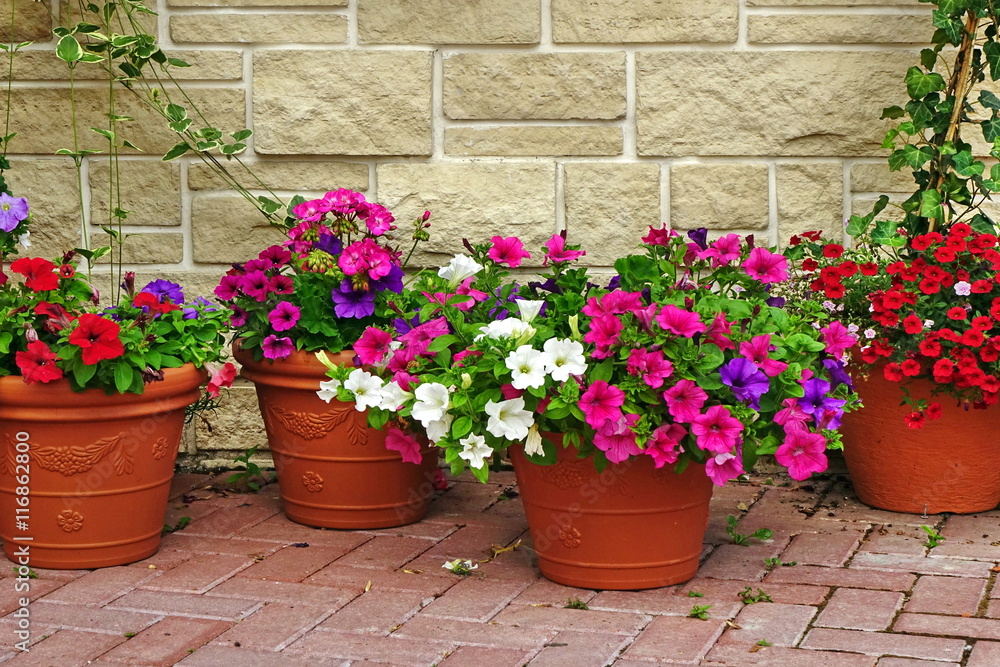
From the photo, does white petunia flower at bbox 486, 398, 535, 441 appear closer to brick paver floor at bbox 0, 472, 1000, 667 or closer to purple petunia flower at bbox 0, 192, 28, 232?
brick paver floor at bbox 0, 472, 1000, 667

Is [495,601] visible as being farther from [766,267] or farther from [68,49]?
[68,49]

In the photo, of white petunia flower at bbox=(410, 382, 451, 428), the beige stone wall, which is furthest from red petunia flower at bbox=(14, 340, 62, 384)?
the beige stone wall

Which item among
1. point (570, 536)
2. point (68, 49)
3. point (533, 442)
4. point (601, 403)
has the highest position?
point (68, 49)

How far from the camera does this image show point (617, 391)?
249 centimetres

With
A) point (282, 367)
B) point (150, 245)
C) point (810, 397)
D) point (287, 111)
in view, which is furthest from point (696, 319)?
point (150, 245)

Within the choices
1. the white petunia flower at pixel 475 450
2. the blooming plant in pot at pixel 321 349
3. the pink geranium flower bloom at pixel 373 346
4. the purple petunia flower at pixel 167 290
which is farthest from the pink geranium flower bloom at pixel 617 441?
the purple petunia flower at pixel 167 290

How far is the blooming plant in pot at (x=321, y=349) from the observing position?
10.5 feet

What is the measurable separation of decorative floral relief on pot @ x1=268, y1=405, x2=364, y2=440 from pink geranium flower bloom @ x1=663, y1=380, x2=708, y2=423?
1072 mm

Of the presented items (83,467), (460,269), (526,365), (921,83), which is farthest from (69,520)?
(921,83)

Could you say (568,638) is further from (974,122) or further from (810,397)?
(974,122)

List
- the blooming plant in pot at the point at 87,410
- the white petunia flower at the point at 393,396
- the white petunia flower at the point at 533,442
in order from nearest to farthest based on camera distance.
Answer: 1. the white petunia flower at the point at 533,442
2. the white petunia flower at the point at 393,396
3. the blooming plant in pot at the point at 87,410

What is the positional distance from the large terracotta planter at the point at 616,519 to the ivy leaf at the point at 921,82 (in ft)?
4.83

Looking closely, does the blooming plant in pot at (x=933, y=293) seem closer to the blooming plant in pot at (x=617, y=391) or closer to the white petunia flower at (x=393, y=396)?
the blooming plant in pot at (x=617, y=391)

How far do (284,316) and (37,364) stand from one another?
0.67 m
